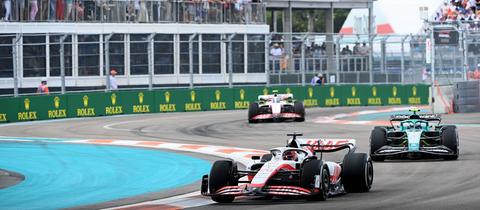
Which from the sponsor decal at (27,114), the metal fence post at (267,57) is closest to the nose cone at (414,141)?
the sponsor decal at (27,114)

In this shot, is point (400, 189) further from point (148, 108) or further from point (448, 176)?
point (148, 108)

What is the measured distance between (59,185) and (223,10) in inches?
1253

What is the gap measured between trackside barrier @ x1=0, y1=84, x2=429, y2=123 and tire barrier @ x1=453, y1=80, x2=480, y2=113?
8489 mm

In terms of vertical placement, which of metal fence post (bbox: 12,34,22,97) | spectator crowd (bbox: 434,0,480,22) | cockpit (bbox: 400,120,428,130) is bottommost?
cockpit (bbox: 400,120,428,130)

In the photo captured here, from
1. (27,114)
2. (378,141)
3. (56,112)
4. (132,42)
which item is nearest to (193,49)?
(132,42)

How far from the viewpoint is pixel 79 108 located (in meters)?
37.8

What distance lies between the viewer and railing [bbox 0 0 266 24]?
4128cm

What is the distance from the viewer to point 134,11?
45.5 meters

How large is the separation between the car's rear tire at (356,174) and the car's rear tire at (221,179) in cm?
163

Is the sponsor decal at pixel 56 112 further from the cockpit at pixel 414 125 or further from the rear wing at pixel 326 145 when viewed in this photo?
the rear wing at pixel 326 145

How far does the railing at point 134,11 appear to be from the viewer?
135 feet

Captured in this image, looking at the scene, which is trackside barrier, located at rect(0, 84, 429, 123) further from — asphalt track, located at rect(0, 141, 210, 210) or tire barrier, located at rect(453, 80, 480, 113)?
asphalt track, located at rect(0, 141, 210, 210)

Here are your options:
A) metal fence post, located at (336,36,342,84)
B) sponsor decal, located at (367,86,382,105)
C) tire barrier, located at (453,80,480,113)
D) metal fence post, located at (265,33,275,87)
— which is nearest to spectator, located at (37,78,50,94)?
metal fence post, located at (265,33,275,87)

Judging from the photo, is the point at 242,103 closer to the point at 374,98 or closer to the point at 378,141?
the point at 374,98
